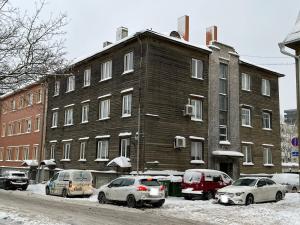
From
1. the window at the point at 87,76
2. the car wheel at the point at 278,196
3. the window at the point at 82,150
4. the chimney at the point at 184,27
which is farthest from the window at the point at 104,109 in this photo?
the car wheel at the point at 278,196

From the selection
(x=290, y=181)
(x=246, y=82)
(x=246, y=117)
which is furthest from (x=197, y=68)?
(x=290, y=181)

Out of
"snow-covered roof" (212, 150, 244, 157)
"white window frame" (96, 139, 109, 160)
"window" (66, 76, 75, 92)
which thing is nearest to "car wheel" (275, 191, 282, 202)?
"snow-covered roof" (212, 150, 244, 157)

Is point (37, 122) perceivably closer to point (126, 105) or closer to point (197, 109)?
point (126, 105)

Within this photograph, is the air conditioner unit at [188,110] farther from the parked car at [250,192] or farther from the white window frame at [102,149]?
the parked car at [250,192]

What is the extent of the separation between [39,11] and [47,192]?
19.2 metres

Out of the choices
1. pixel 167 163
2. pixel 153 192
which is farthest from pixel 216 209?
pixel 167 163

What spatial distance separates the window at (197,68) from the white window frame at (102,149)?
8579mm

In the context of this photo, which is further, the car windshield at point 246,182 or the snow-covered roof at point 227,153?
the snow-covered roof at point 227,153

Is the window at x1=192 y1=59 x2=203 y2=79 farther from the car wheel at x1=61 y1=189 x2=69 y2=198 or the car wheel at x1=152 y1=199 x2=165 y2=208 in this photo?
the car wheel at x1=152 y1=199 x2=165 y2=208

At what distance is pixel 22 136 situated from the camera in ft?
156

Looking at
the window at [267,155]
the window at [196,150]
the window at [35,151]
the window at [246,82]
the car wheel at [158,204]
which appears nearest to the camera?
the car wheel at [158,204]

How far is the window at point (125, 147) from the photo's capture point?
94.9 ft

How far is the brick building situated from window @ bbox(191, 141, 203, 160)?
16.9 meters

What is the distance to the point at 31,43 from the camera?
34.3 feet
